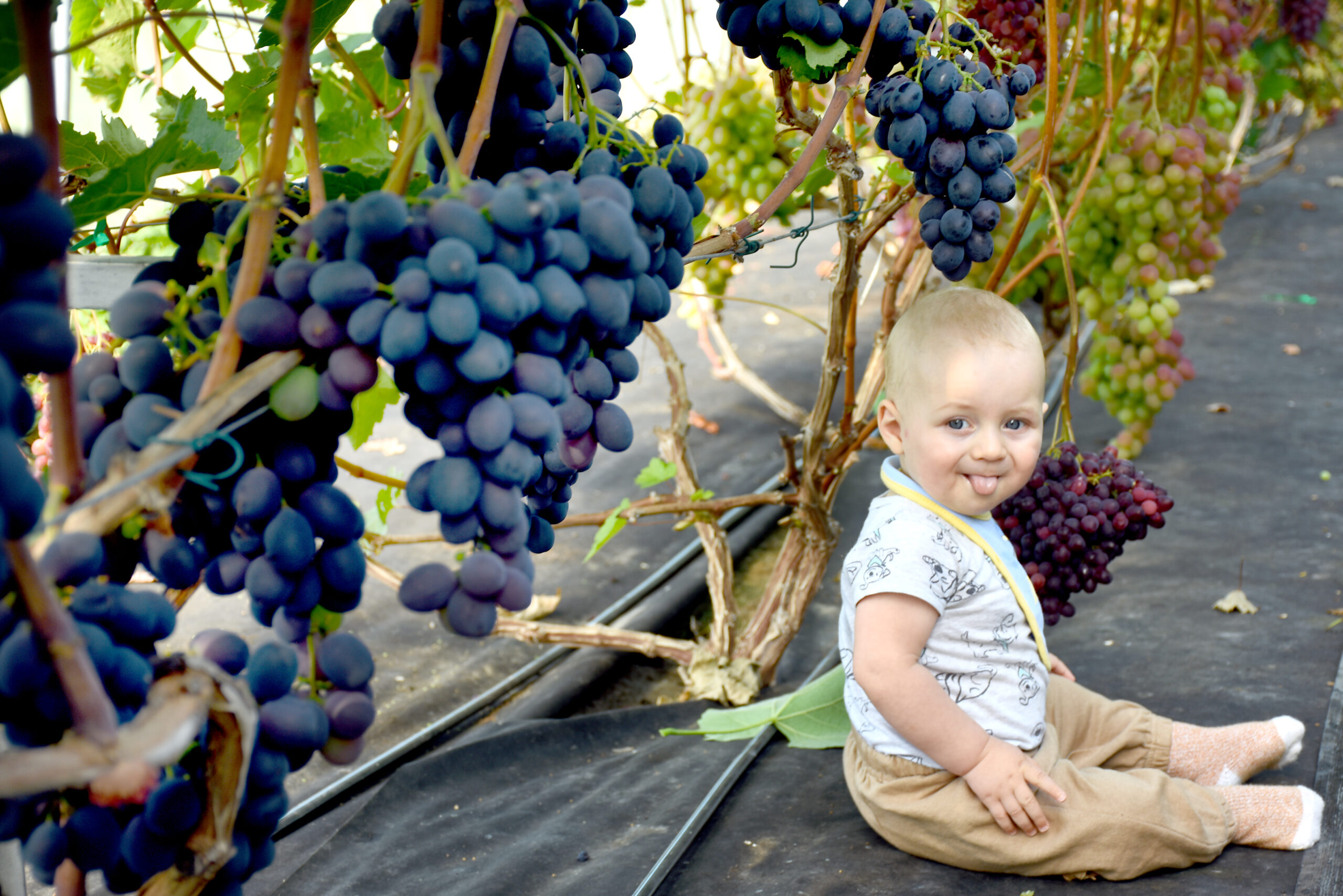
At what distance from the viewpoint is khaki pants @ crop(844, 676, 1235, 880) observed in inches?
46.1

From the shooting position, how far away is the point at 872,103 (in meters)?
1.02

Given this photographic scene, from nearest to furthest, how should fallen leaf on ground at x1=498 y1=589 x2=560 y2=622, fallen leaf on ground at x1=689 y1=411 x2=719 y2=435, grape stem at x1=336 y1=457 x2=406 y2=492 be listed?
grape stem at x1=336 y1=457 x2=406 y2=492, fallen leaf on ground at x1=498 y1=589 x2=560 y2=622, fallen leaf on ground at x1=689 y1=411 x2=719 y2=435

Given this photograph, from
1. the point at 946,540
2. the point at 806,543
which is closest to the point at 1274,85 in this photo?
the point at 806,543

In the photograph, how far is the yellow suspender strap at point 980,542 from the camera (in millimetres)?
1247

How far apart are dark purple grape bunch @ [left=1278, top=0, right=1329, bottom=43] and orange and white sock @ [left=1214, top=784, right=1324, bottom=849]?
3.57m

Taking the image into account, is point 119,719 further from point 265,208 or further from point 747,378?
point 747,378

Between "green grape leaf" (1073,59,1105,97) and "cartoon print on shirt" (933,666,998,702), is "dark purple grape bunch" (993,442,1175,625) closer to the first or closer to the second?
"cartoon print on shirt" (933,666,998,702)

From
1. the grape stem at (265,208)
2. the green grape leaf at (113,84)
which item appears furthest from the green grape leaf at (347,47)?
the grape stem at (265,208)

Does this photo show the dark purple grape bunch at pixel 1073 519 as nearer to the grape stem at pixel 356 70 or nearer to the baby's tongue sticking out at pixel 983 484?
the baby's tongue sticking out at pixel 983 484

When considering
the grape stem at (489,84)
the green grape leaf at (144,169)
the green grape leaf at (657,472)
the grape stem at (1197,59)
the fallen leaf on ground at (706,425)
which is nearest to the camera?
the grape stem at (489,84)

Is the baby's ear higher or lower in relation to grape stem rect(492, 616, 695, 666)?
higher

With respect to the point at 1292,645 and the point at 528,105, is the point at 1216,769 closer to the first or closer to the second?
the point at 1292,645

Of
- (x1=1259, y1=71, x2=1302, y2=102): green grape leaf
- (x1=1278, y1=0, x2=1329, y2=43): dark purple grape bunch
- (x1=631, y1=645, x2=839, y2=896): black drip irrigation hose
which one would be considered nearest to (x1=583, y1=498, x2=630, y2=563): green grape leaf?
(x1=631, y1=645, x2=839, y2=896): black drip irrigation hose

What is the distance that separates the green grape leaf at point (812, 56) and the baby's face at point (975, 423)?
39 cm
